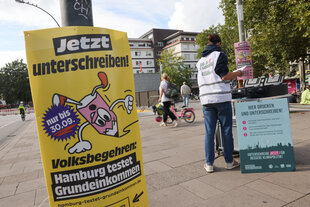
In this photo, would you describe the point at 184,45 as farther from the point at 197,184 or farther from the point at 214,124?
the point at 197,184

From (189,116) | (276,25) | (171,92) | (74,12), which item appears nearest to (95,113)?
(74,12)

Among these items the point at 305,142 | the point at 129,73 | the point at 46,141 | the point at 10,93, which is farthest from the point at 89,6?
the point at 10,93

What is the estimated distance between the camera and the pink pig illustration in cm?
153

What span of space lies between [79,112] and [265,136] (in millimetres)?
2672

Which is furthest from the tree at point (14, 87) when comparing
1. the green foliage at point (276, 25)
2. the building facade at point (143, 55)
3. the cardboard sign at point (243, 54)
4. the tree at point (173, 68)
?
the cardboard sign at point (243, 54)

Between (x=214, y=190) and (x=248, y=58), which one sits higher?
(x=248, y=58)

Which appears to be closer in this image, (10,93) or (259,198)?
(259,198)

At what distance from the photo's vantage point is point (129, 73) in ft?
5.86

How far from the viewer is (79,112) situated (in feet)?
5.07

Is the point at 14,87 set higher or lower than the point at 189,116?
higher

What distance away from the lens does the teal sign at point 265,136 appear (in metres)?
3.07

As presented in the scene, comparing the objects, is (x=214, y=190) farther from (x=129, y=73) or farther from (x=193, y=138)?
(x=193, y=138)

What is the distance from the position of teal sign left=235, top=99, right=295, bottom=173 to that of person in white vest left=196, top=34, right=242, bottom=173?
192 mm

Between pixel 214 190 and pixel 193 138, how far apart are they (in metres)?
3.20
